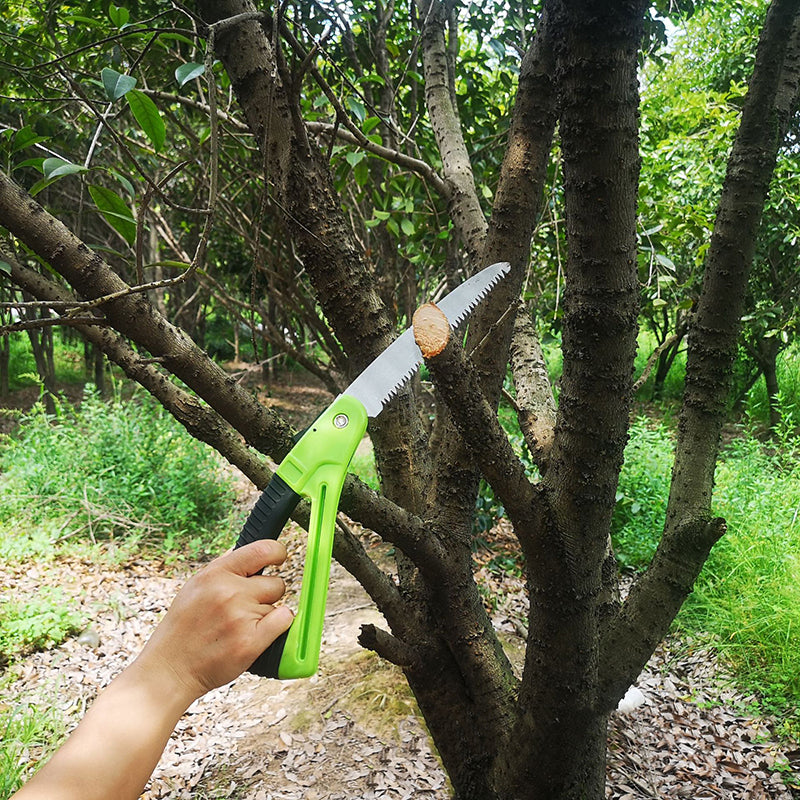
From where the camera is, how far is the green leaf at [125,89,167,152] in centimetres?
97

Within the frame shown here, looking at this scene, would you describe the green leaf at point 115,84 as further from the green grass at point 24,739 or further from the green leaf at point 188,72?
the green grass at point 24,739

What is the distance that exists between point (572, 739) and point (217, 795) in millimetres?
1738

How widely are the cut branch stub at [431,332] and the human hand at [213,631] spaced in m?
0.44

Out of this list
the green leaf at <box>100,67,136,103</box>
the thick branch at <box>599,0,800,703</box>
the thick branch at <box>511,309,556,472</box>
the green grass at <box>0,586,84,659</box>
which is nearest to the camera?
the green leaf at <box>100,67,136,103</box>

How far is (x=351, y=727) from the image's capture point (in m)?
2.60

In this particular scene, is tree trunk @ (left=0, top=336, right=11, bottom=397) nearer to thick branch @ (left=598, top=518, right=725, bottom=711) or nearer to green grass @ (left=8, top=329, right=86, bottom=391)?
green grass @ (left=8, top=329, right=86, bottom=391)

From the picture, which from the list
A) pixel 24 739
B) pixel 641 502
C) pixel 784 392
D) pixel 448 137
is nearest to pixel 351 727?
pixel 24 739

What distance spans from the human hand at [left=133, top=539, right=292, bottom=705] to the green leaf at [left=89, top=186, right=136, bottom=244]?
60cm

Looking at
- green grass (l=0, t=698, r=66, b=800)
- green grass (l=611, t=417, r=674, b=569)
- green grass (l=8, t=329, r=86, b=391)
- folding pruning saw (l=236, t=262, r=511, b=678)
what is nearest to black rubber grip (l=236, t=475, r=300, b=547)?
folding pruning saw (l=236, t=262, r=511, b=678)

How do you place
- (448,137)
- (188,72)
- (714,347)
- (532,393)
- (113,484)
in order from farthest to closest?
(113,484) < (448,137) < (532,393) < (714,347) < (188,72)

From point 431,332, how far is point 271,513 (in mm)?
403

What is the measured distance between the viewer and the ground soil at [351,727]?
93.0 inches

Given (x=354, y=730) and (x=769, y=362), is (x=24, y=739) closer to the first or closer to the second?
(x=354, y=730)

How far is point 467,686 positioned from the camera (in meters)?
1.43
